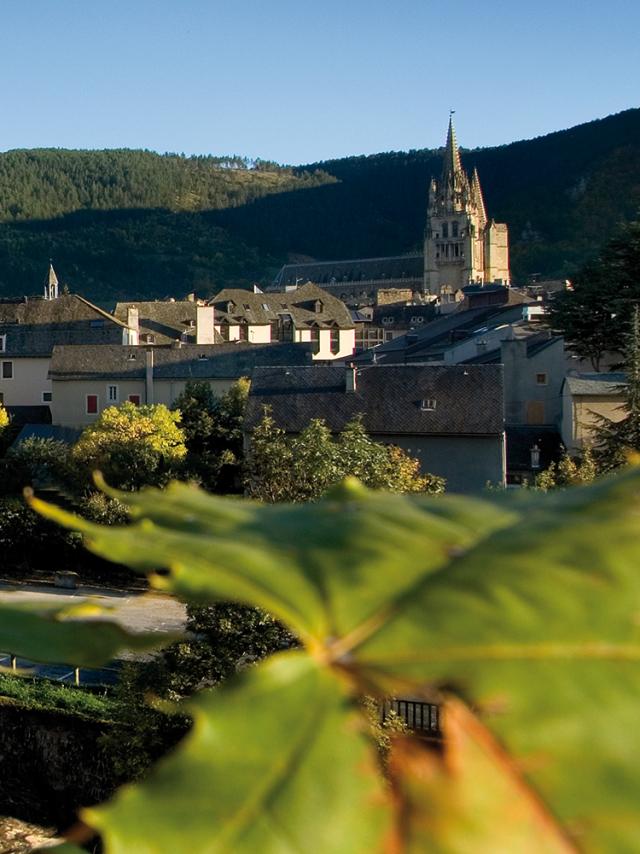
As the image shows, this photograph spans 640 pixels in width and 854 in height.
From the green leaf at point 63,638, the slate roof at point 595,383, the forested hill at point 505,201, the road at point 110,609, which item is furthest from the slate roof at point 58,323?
the forested hill at point 505,201

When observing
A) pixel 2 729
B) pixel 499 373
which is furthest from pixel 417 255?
pixel 2 729

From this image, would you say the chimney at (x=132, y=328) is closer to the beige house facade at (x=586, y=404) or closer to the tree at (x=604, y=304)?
the tree at (x=604, y=304)

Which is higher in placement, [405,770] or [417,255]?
[417,255]

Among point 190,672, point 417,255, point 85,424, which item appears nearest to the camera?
point 190,672

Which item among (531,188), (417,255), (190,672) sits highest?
(531,188)

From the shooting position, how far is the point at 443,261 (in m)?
121

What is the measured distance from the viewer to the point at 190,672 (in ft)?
45.4

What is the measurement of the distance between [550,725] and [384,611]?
4.4 inches

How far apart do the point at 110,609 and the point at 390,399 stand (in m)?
29.0

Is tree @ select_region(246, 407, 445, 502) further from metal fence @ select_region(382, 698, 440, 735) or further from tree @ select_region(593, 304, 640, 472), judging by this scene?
metal fence @ select_region(382, 698, 440, 735)

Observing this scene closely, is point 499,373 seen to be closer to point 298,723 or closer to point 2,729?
point 2,729

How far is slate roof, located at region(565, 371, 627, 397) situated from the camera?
2873cm

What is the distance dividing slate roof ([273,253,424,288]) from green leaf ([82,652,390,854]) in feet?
401

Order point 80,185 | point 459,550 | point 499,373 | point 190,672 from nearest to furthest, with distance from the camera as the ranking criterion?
point 459,550 → point 190,672 → point 499,373 → point 80,185
